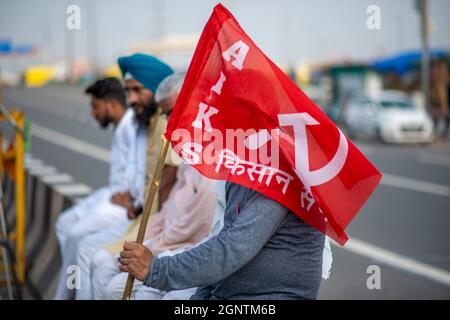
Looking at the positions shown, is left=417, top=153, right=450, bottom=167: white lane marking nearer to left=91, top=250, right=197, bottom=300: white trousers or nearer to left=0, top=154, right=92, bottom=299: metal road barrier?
left=0, top=154, right=92, bottom=299: metal road barrier

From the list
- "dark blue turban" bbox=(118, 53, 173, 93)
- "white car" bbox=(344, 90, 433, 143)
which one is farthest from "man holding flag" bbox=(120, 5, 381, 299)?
"white car" bbox=(344, 90, 433, 143)

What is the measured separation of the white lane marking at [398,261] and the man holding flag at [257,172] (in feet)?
12.0

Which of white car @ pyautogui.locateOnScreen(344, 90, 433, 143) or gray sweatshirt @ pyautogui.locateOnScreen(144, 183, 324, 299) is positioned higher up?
gray sweatshirt @ pyautogui.locateOnScreen(144, 183, 324, 299)

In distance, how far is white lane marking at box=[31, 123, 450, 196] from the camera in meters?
12.7

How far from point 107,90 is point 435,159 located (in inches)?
491

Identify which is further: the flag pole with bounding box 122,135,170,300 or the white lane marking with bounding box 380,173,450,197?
the white lane marking with bounding box 380,173,450,197

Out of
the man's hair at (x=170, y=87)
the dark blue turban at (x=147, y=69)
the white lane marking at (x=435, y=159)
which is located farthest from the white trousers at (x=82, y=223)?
the white lane marking at (x=435, y=159)

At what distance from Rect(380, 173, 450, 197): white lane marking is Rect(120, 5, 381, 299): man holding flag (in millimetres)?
9203

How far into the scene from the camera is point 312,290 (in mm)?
3217

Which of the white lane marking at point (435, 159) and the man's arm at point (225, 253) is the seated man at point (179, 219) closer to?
the man's arm at point (225, 253)

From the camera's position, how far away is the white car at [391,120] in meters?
22.2

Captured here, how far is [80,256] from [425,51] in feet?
71.5

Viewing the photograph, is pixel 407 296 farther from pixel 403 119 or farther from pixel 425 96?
pixel 425 96

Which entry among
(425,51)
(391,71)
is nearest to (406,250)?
(425,51)
